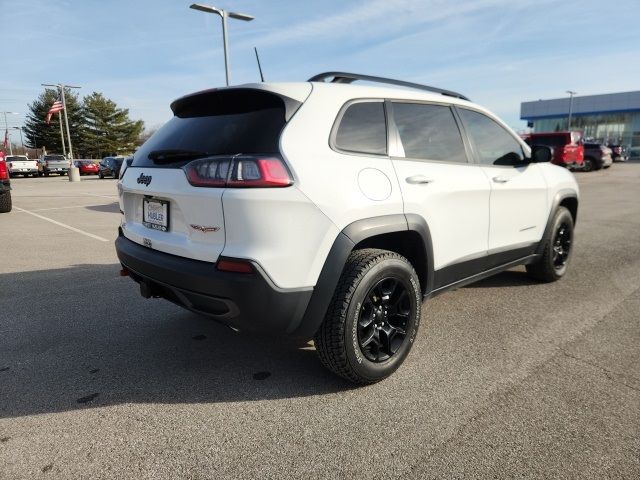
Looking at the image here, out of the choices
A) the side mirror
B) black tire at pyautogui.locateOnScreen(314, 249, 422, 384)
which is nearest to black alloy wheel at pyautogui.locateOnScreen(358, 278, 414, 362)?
black tire at pyautogui.locateOnScreen(314, 249, 422, 384)

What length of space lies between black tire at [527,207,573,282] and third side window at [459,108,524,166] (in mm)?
865

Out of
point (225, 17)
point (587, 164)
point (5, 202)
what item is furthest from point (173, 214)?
point (587, 164)

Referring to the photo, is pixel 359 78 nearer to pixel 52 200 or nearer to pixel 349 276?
pixel 349 276

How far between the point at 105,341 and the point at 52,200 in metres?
12.4

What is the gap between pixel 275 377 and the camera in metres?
2.76

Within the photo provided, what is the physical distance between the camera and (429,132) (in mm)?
3125

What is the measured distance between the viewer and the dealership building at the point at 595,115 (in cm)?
5197

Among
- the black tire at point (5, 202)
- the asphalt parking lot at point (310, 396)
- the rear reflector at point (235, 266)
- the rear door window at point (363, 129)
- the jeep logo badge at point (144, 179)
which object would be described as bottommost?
the asphalt parking lot at point (310, 396)

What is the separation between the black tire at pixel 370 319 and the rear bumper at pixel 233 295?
8.9 inches

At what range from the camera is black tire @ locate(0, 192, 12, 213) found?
395 inches

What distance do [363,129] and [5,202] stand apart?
10.5 metres

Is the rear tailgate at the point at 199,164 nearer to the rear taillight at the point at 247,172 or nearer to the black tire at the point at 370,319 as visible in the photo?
the rear taillight at the point at 247,172

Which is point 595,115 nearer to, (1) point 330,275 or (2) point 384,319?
(2) point 384,319

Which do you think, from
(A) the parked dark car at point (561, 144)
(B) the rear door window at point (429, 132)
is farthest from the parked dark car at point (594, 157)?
(B) the rear door window at point (429, 132)
